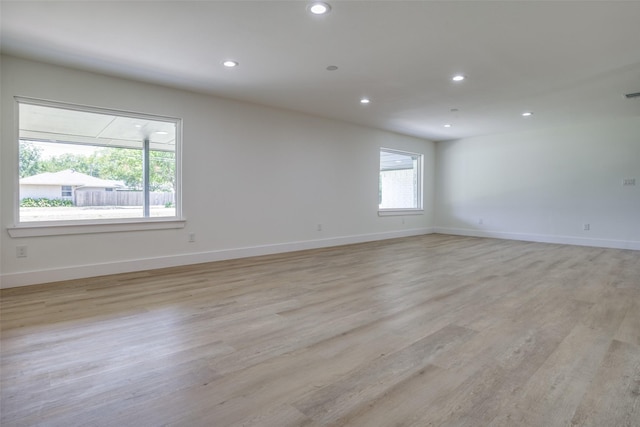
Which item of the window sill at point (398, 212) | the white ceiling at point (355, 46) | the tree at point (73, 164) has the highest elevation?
the white ceiling at point (355, 46)

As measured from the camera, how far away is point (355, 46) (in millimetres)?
3295

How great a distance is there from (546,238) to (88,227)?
832 centimetres

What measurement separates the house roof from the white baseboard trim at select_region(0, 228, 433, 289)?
988mm

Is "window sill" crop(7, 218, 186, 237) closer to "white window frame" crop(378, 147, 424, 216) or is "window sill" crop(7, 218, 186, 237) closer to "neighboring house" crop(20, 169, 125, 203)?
"neighboring house" crop(20, 169, 125, 203)

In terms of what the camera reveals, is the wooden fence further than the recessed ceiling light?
Yes

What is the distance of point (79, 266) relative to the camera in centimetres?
399

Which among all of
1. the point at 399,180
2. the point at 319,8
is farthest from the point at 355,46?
the point at 399,180

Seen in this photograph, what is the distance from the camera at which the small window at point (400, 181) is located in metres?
7.99

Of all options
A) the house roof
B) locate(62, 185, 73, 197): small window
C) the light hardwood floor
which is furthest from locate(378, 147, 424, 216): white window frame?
locate(62, 185, 73, 197): small window

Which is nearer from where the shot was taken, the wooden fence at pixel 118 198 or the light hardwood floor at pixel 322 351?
the light hardwood floor at pixel 322 351

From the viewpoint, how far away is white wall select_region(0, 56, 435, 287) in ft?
12.2

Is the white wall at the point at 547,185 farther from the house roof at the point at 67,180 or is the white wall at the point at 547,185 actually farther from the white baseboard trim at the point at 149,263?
the house roof at the point at 67,180

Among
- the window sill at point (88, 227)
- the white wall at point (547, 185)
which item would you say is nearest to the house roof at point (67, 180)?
the window sill at point (88, 227)

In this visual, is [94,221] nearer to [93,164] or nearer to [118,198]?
[118,198]
